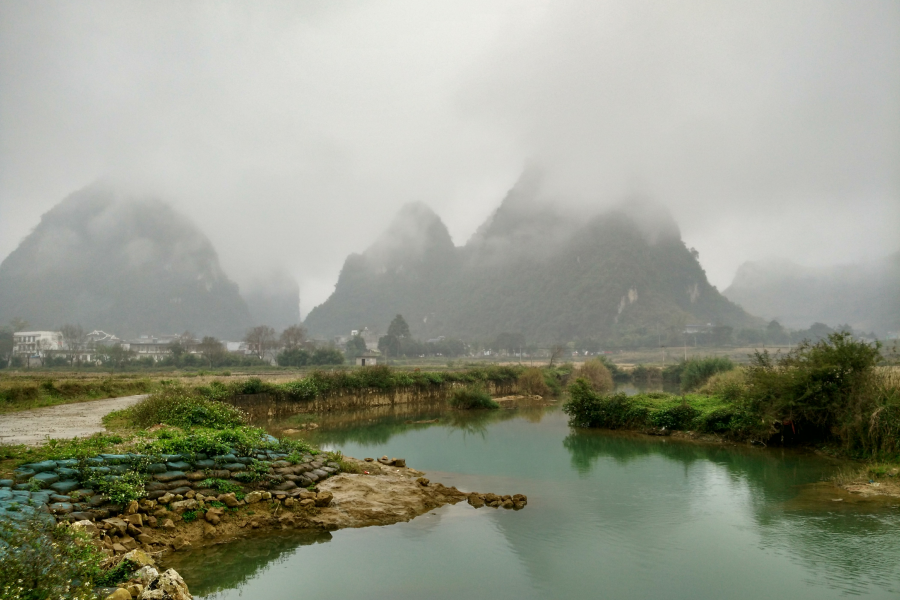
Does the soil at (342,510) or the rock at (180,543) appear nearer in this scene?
the rock at (180,543)

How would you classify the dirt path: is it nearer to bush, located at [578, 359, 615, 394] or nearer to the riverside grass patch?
the riverside grass patch

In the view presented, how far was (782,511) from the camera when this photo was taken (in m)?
8.75

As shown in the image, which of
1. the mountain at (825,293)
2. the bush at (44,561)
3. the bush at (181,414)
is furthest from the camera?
the mountain at (825,293)

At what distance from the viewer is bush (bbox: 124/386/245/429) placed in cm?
1052

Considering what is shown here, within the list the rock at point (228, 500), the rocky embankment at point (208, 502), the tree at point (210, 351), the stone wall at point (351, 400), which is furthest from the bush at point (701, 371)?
the tree at point (210, 351)

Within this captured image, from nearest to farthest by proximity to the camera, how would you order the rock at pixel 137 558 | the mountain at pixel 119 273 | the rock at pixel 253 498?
the rock at pixel 137 558
the rock at pixel 253 498
the mountain at pixel 119 273

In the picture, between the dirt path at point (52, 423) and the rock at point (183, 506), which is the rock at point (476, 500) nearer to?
the rock at point (183, 506)

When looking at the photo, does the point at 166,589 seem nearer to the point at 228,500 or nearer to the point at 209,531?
the point at 209,531

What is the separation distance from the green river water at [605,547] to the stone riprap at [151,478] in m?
0.92

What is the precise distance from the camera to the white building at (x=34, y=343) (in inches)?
2056

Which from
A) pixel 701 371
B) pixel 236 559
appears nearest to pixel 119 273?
pixel 701 371

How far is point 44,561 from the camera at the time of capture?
12.8 ft

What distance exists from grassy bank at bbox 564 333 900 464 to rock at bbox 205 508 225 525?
11.9m

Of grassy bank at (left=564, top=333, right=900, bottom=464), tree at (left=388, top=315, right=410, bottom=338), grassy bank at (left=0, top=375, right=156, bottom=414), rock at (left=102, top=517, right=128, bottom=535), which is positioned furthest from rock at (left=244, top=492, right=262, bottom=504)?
tree at (left=388, top=315, right=410, bottom=338)
